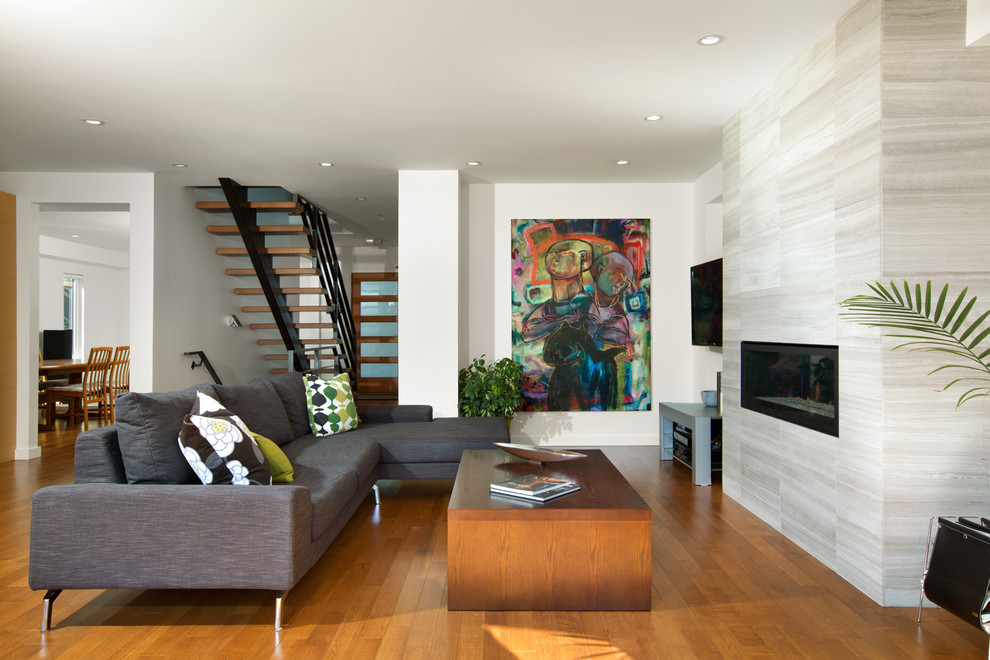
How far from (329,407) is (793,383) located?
2903mm

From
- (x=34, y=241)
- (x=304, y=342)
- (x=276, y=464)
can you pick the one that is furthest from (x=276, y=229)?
(x=276, y=464)

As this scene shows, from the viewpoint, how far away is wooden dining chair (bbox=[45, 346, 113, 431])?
7.60m

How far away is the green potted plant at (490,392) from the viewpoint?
19.1ft

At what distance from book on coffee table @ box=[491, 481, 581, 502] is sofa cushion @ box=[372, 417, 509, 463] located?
4.54 feet

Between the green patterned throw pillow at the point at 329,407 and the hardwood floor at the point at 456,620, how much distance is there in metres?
1.17

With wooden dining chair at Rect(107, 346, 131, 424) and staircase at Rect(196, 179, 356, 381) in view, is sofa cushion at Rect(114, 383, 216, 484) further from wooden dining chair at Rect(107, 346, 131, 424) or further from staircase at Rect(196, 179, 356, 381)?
wooden dining chair at Rect(107, 346, 131, 424)

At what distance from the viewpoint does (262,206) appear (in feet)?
21.7

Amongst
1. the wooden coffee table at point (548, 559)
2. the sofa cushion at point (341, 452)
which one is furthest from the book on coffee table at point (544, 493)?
the sofa cushion at point (341, 452)

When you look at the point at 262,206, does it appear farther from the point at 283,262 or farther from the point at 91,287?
the point at 91,287

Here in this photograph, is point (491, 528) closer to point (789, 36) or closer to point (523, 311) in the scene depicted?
point (789, 36)

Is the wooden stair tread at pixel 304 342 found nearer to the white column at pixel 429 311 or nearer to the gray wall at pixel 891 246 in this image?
the white column at pixel 429 311

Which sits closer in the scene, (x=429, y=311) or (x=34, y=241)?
(x=429, y=311)

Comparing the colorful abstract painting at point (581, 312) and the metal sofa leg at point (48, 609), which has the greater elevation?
the colorful abstract painting at point (581, 312)

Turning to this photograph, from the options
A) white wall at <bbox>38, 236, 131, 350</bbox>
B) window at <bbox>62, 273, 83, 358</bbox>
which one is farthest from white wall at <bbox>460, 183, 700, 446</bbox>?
window at <bbox>62, 273, 83, 358</bbox>
